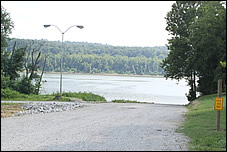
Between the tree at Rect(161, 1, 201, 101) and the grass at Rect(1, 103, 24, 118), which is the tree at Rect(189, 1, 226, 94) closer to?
the tree at Rect(161, 1, 201, 101)

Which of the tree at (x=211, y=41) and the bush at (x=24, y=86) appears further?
the bush at (x=24, y=86)

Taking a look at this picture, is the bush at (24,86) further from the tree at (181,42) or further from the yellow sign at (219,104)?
the yellow sign at (219,104)

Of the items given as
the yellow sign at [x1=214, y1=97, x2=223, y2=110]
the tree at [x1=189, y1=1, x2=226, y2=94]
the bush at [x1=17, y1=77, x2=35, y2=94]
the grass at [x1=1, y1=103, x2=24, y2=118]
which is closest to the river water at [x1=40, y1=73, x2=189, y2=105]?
the bush at [x1=17, y1=77, x2=35, y2=94]

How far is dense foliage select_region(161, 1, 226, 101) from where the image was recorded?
33375mm

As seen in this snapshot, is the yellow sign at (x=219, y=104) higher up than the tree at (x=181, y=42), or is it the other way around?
the tree at (x=181, y=42)

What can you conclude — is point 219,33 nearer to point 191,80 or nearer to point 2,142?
point 191,80

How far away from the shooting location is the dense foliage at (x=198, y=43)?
3338cm

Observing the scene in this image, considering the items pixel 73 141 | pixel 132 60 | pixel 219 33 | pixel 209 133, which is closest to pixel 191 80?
pixel 219 33

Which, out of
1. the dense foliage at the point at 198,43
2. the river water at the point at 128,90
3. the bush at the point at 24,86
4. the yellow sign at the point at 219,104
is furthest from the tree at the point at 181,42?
the yellow sign at the point at 219,104

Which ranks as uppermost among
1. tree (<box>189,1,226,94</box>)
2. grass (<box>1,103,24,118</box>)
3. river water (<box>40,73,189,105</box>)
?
tree (<box>189,1,226,94</box>)

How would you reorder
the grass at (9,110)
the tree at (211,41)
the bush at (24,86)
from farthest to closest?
1. the bush at (24,86)
2. the tree at (211,41)
3. the grass at (9,110)

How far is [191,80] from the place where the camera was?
45.4m

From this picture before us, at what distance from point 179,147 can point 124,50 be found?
151768mm

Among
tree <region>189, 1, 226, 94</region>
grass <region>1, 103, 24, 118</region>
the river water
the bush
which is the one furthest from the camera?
the river water
